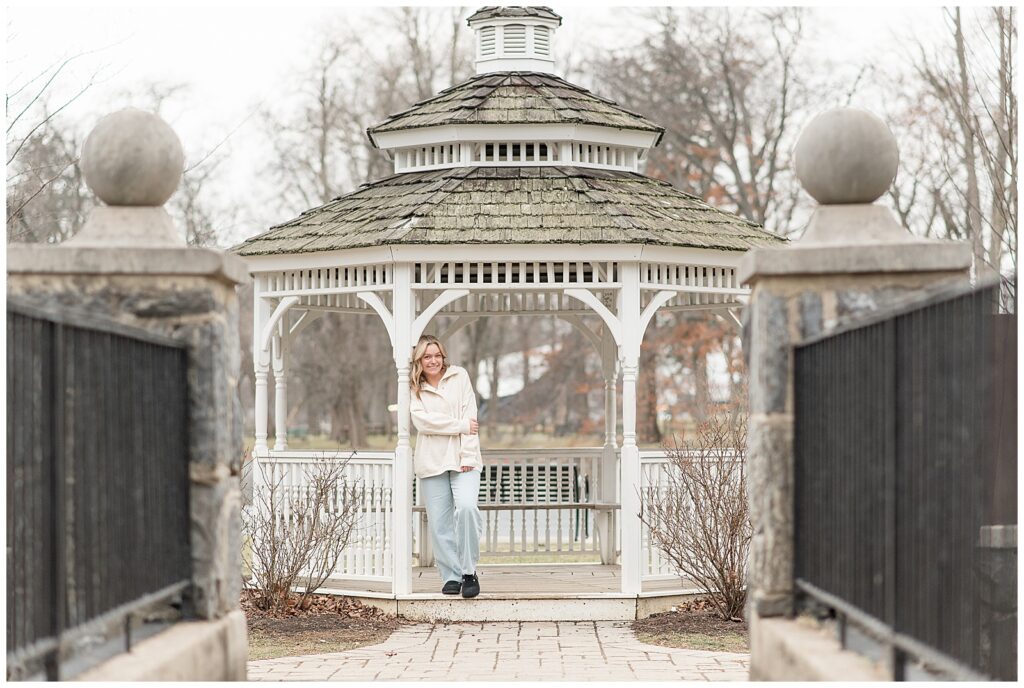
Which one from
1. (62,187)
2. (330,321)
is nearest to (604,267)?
(62,187)

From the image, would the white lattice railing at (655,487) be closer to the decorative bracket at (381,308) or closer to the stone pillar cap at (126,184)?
the decorative bracket at (381,308)

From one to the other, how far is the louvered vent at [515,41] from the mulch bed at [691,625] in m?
5.14

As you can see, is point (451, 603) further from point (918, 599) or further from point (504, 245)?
point (918, 599)

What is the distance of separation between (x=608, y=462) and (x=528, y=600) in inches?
115

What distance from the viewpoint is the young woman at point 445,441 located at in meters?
10.1

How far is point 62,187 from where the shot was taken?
1062 inches

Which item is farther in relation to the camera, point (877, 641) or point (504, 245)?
point (504, 245)

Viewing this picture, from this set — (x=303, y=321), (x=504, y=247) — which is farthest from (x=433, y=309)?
(x=303, y=321)

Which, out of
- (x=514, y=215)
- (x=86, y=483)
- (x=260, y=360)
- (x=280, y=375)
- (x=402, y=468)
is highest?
(x=514, y=215)

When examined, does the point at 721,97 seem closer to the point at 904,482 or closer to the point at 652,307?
the point at 652,307

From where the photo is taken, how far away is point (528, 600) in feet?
35.6

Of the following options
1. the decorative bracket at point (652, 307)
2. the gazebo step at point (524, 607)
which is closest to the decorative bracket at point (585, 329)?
the decorative bracket at point (652, 307)

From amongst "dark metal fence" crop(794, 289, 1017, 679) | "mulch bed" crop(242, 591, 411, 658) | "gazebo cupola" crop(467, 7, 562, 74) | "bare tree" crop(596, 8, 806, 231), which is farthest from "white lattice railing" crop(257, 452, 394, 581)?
"bare tree" crop(596, 8, 806, 231)

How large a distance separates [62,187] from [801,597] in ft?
77.3
